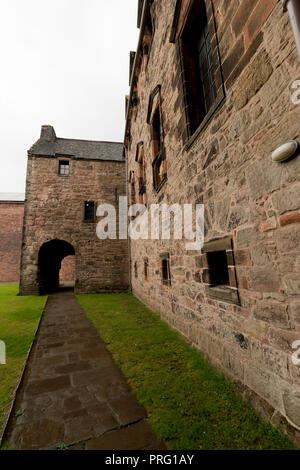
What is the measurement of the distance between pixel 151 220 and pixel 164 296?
226 centimetres

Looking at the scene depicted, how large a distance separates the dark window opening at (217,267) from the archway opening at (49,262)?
10803mm

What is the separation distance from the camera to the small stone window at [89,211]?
487 inches

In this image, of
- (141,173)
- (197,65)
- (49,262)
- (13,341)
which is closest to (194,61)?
(197,65)

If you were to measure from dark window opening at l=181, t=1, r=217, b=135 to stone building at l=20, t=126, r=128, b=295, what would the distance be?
30.5ft

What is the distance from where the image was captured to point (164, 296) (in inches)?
199

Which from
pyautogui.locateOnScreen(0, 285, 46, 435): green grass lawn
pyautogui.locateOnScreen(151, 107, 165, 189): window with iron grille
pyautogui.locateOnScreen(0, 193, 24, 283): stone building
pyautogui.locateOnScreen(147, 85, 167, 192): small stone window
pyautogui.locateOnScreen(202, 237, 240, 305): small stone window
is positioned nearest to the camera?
pyautogui.locateOnScreen(0, 285, 46, 435): green grass lawn

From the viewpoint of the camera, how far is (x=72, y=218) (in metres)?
11.9

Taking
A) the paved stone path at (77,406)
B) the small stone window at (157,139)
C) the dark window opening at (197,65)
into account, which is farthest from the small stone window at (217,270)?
the small stone window at (157,139)

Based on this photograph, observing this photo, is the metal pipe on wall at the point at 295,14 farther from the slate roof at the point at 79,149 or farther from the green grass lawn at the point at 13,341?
the slate roof at the point at 79,149

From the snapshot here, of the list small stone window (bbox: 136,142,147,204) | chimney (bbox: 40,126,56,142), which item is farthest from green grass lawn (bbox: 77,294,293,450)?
chimney (bbox: 40,126,56,142)

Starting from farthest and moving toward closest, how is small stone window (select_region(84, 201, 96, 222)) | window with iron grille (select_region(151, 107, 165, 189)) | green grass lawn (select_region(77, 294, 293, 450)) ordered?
small stone window (select_region(84, 201, 96, 222)) < window with iron grille (select_region(151, 107, 165, 189)) < green grass lawn (select_region(77, 294, 293, 450))

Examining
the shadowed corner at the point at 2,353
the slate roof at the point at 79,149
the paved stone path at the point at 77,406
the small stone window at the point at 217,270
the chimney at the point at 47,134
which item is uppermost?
the chimney at the point at 47,134

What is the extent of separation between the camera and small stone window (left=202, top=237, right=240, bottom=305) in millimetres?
2561

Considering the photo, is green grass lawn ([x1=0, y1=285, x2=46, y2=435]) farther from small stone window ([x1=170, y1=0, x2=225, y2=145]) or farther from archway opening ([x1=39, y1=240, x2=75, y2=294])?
archway opening ([x1=39, y1=240, x2=75, y2=294])
